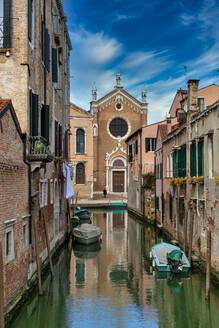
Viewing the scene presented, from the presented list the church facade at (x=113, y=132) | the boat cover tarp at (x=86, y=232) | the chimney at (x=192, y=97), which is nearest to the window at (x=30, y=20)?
the chimney at (x=192, y=97)

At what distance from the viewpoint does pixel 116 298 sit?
11297 mm

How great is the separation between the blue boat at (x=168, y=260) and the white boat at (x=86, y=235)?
5332mm

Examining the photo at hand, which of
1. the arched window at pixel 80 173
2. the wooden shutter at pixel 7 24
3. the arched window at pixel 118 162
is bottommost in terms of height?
the arched window at pixel 80 173

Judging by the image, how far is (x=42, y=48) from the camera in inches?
520

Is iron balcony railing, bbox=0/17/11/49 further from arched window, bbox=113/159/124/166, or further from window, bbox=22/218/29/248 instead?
arched window, bbox=113/159/124/166

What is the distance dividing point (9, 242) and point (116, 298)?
4.24m

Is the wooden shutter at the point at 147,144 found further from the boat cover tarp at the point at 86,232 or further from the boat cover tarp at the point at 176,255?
the boat cover tarp at the point at 176,255

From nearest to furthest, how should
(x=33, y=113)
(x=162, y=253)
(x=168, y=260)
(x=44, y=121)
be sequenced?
(x=33, y=113), (x=44, y=121), (x=168, y=260), (x=162, y=253)

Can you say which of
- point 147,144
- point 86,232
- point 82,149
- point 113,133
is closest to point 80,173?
point 82,149

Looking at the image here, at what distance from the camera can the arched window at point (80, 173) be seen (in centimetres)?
4122

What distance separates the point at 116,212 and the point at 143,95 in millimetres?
18598

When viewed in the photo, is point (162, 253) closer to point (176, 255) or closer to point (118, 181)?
point (176, 255)

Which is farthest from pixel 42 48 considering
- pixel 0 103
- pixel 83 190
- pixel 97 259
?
pixel 83 190

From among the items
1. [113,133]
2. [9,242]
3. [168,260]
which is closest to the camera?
[9,242]
